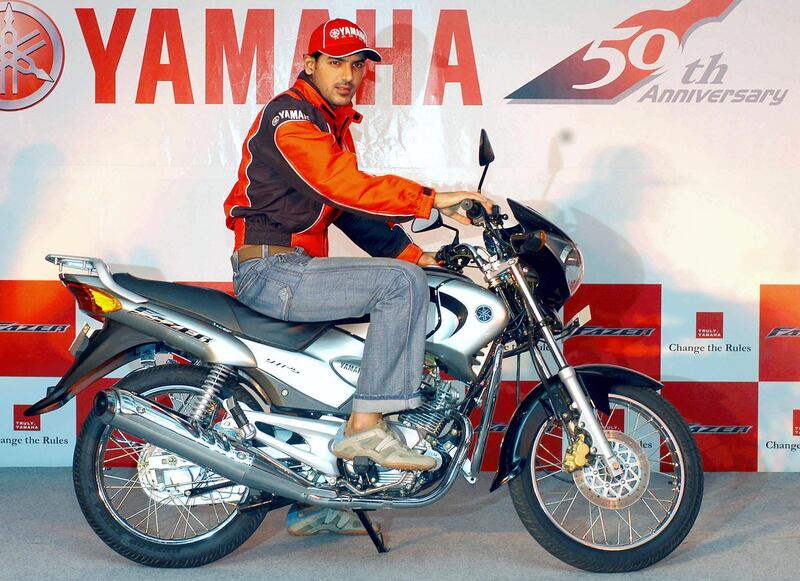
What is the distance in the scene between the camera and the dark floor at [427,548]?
11.3 ft

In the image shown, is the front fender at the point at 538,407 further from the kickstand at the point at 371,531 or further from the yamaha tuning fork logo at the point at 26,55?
the yamaha tuning fork logo at the point at 26,55

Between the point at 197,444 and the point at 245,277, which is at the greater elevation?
the point at 245,277

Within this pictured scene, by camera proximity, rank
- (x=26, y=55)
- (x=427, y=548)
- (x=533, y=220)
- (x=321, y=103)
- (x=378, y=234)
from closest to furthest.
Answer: (x=533, y=220), (x=321, y=103), (x=427, y=548), (x=378, y=234), (x=26, y=55)

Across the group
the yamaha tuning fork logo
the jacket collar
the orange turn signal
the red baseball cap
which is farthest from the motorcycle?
the yamaha tuning fork logo

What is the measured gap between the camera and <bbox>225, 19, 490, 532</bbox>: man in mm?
3279

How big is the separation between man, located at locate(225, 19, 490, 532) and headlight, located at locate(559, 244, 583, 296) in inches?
13.3

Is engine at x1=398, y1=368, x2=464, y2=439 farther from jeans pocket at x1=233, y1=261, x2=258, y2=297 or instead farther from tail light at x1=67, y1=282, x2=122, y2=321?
tail light at x1=67, y1=282, x2=122, y2=321

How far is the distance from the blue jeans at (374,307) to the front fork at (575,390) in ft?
1.03

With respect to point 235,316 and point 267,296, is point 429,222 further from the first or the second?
point 235,316

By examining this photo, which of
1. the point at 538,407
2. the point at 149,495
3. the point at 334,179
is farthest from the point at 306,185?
the point at 149,495

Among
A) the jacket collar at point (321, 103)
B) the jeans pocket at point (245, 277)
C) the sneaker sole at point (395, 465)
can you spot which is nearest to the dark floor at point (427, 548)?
the sneaker sole at point (395, 465)

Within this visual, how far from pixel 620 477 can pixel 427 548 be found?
2.36 feet

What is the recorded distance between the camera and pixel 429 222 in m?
3.39

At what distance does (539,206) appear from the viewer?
468cm
